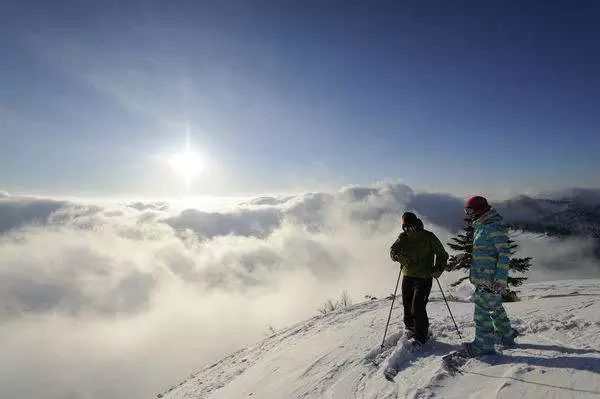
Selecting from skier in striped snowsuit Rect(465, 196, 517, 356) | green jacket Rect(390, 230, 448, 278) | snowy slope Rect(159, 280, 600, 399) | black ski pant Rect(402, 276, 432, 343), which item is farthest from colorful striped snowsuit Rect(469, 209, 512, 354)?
black ski pant Rect(402, 276, 432, 343)

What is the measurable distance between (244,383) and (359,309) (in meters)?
5.23

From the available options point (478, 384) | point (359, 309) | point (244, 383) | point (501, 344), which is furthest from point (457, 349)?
point (359, 309)

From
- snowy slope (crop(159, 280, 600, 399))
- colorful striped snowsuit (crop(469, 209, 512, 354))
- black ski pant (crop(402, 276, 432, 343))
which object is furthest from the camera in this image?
black ski pant (crop(402, 276, 432, 343))

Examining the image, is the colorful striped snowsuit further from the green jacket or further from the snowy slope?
the green jacket

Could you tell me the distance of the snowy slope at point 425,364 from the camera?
481 centimetres

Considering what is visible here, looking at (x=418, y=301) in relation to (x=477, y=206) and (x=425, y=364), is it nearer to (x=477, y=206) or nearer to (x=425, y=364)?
(x=425, y=364)

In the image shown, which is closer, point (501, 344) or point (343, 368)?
point (501, 344)

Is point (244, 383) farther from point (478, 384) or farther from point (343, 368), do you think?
point (478, 384)

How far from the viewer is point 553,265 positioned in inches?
6319

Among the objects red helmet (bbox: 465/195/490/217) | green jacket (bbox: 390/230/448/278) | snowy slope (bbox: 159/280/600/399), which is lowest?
snowy slope (bbox: 159/280/600/399)

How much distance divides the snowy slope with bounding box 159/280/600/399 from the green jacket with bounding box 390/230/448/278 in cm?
134

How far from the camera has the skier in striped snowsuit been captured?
556cm

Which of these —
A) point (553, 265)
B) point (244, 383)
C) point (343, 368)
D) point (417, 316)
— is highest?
point (417, 316)

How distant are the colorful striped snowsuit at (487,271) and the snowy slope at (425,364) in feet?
0.99
